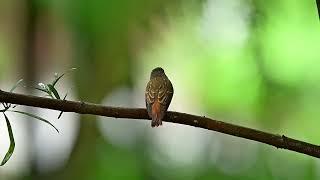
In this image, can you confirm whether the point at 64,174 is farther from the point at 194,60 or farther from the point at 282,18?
the point at 282,18

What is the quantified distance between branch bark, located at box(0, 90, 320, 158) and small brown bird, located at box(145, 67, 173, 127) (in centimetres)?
16

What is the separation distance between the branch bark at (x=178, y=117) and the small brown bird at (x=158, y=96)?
6.1 inches

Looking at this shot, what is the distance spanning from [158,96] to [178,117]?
34 centimetres

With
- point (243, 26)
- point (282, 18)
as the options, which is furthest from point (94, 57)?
point (282, 18)

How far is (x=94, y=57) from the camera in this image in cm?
257

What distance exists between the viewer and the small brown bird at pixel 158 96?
99 cm

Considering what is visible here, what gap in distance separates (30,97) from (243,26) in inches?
70.9

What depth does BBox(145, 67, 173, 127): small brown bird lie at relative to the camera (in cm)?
99

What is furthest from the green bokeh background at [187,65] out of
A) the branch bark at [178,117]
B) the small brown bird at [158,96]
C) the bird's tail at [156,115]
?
the branch bark at [178,117]

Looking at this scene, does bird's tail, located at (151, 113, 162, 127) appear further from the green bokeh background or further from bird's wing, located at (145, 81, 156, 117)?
the green bokeh background

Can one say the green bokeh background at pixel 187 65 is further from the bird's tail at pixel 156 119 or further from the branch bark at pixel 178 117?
the branch bark at pixel 178 117

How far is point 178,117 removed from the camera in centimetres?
82

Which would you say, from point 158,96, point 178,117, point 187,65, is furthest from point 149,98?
point 187,65

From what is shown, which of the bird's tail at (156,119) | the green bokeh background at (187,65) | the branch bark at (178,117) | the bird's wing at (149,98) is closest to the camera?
the branch bark at (178,117)
